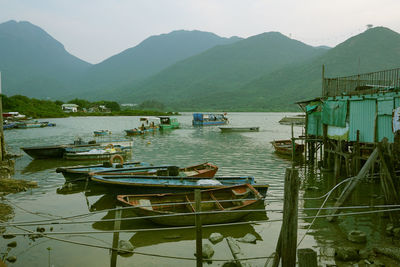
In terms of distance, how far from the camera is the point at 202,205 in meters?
12.8

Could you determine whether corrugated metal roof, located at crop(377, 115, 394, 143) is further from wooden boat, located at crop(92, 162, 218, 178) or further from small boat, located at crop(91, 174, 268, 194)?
wooden boat, located at crop(92, 162, 218, 178)

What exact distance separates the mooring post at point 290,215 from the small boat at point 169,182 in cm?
779

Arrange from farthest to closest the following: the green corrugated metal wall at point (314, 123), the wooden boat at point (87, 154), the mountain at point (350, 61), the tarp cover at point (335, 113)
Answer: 1. the mountain at point (350, 61)
2. the wooden boat at point (87, 154)
3. the green corrugated metal wall at point (314, 123)
4. the tarp cover at point (335, 113)

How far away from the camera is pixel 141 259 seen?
9.62 m

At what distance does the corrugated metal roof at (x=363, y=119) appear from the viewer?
1667 cm

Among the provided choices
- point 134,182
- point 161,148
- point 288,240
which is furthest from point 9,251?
point 161,148

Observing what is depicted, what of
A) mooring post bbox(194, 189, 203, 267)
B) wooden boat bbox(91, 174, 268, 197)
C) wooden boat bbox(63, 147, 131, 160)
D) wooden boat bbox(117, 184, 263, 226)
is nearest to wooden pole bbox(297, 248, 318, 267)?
mooring post bbox(194, 189, 203, 267)

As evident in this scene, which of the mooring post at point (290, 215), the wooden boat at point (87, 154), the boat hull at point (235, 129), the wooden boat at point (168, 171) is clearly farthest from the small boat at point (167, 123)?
the mooring post at point (290, 215)

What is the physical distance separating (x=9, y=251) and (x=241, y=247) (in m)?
7.65

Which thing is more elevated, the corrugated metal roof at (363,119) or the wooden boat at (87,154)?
the corrugated metal roof at (363,119)

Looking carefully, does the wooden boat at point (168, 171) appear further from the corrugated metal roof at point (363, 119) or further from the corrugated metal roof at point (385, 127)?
the corrugated metal roof at point (385, 127)

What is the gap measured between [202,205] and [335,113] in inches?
468

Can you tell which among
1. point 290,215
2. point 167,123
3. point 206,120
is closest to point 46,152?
point 290,215

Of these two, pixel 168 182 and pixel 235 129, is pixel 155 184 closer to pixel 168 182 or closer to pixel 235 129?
pixel 168 182
